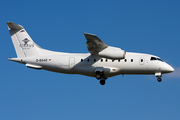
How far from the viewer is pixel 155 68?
76.4 ft

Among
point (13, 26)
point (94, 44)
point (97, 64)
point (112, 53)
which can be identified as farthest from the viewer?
point (13, 26)

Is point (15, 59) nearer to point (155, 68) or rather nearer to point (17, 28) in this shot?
point (17, 28)

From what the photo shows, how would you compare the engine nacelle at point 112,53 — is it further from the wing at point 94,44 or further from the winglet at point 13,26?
the winglet at point 13,26

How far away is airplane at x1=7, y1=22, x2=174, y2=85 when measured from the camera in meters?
22.9

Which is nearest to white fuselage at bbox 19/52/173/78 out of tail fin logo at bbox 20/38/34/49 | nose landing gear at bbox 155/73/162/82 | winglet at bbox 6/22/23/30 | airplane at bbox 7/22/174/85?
airplane at bbox 7/22/174/85

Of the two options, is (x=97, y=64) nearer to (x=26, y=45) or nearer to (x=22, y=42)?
(x=26, y=45)

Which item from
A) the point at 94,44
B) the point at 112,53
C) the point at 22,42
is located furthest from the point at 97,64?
the point at 22,42

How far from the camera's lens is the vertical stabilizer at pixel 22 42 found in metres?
25.6

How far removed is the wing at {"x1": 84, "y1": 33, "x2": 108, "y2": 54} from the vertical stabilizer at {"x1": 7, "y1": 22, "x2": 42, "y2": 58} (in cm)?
504

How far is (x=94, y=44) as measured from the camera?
75.2 feet

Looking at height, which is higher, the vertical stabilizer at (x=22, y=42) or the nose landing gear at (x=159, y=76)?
the vertical stabilizer at (x=22, y=42)

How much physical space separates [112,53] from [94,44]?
155 centimetres

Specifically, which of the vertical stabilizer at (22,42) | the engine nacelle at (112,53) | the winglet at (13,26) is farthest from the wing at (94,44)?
the winglet at (13,26)

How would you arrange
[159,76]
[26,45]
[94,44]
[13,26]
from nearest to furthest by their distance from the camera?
[94,44] → [159,76] → [13,26] → [26,45]
